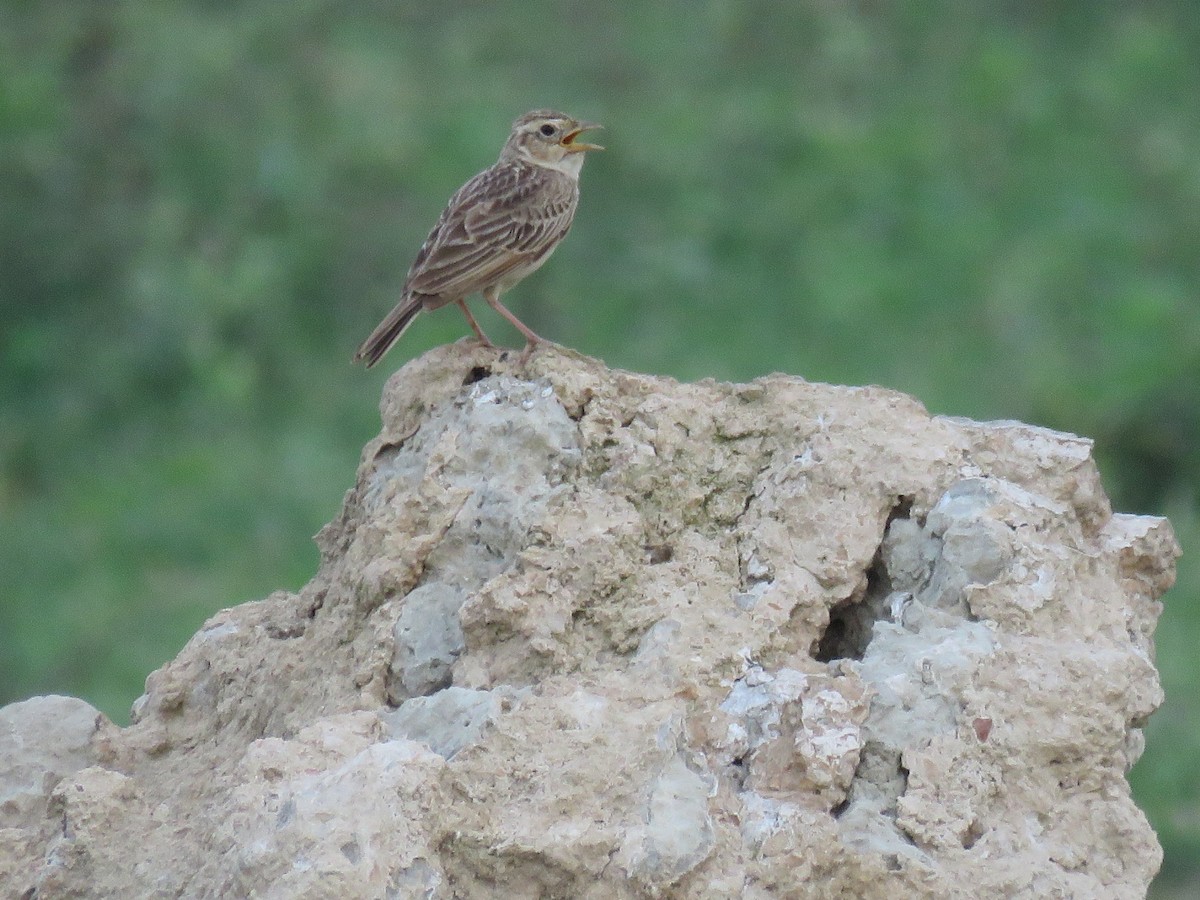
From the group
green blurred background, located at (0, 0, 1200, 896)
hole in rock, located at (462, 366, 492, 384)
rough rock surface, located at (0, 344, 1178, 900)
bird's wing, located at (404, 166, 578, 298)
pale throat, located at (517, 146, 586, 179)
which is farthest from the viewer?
green blurred background, located at (0, 0, 1200, 896)

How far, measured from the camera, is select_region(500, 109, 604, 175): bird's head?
23.5ft

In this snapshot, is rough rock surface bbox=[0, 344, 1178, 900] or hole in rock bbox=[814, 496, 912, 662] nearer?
rough rock surface bbox=[0, 344, 1178, 900]

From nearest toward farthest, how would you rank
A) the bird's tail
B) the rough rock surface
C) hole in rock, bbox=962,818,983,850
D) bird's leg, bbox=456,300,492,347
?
the rough rock surface < hole in rock, bbox=962,818,983,850 < bird's leg, bbox=456,300,492,347 < the bird's tail

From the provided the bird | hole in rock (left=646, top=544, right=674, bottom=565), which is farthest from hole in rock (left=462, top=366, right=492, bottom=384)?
the bird

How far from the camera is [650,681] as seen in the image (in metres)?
4.03

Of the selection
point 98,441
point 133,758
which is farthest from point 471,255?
point 98,441

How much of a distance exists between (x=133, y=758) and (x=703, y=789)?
4.55 ft

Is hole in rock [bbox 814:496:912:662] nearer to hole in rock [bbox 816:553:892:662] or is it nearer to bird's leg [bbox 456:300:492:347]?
hole in rock [bbox 816:553:892:662]

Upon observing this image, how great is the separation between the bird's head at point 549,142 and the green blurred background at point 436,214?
3685 mm

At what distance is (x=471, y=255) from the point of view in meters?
6.25

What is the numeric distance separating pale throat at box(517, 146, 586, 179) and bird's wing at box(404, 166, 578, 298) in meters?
0.26

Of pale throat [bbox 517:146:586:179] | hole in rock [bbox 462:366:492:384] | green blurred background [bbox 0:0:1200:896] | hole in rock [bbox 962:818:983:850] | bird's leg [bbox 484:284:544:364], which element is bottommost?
hole in rock [bbox 962:818:983:850]

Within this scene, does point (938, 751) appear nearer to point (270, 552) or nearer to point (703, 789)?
point (703, 789)

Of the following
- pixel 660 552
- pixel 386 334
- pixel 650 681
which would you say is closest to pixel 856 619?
pixel 660 552
